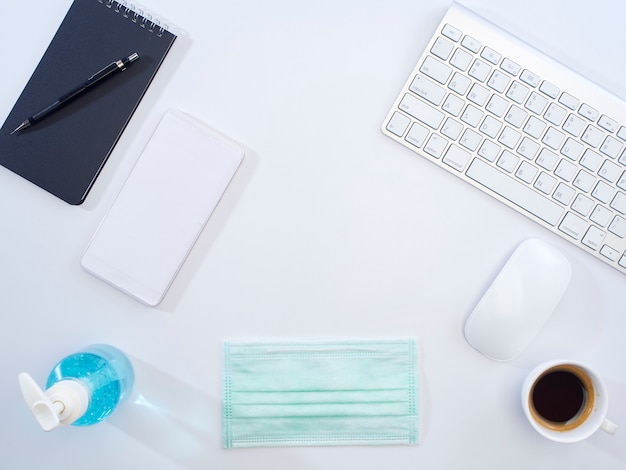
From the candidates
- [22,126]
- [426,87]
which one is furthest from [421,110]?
[22,126]

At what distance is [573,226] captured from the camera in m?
0.66

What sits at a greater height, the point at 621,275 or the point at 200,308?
the point at 621,275

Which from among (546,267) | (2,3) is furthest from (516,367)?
(2,3)

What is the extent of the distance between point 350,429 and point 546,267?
0.30 metres

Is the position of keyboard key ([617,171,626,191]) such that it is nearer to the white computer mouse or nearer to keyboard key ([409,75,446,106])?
the white computer mouse

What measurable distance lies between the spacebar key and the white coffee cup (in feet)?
0.56

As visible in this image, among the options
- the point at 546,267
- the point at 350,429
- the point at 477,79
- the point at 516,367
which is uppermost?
the point at 477,79

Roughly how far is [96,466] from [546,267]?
579 millimetres

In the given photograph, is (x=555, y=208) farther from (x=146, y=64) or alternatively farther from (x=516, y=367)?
(x=146, y=64)

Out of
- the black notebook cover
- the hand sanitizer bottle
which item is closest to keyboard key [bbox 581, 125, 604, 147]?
the black notebook cover

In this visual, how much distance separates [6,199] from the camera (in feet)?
2.23

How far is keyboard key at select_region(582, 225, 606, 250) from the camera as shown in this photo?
66 cm

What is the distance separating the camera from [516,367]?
686 millimetres

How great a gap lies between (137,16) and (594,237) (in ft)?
1.94
